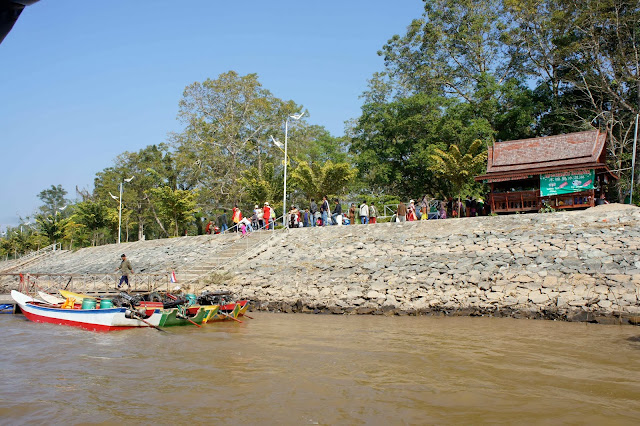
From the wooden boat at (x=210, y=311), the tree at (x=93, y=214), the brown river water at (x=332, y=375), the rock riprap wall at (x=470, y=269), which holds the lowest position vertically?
the brown river water at (x=332, y=375)

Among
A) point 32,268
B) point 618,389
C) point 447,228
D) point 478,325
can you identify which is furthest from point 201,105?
point 618,389

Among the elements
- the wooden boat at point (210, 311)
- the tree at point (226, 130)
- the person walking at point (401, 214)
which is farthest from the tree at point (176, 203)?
the wooden boat at point (210, 311)

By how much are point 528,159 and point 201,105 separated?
88.2ft

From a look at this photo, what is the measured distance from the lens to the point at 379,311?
16375 millimetres

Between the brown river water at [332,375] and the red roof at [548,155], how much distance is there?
→ 31.7ft

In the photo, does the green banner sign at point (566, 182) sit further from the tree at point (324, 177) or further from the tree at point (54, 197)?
the tree at point (54, 197)

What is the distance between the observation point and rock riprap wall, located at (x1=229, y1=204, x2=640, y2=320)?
14703mm

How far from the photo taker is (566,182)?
2084 cm

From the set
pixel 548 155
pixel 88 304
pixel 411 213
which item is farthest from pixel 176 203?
pixel 548 155

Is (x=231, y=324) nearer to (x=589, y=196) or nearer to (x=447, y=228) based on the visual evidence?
(x=447, y=228)

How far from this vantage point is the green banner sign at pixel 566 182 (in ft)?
66.7

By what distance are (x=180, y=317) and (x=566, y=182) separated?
1676 cm

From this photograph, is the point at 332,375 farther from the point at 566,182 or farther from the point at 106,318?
the point at 566,182

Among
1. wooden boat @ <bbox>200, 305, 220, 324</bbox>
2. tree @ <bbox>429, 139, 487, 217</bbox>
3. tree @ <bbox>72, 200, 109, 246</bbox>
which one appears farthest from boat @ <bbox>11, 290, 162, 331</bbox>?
tree @ <bbox>72, 200, 109, 246</bbox>
